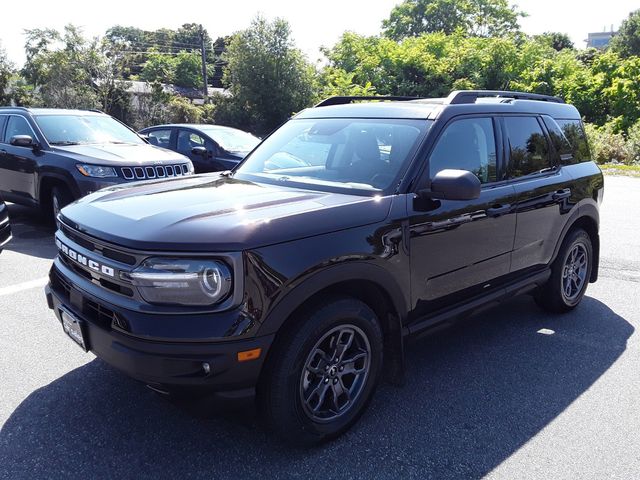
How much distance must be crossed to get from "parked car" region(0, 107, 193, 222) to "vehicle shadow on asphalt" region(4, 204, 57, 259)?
368mm

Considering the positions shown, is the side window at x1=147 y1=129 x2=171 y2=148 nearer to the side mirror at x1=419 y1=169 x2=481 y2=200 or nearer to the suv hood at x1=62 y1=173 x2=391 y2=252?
the suv hood at x1=62 y1=173 x2=391 y2=252

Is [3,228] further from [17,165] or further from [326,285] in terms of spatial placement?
[326,285]

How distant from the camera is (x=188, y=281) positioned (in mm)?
2324

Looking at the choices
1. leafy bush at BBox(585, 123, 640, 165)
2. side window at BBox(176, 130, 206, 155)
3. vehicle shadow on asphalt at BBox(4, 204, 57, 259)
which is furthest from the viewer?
leafy bush at BBox(585, 123, 640, 165)

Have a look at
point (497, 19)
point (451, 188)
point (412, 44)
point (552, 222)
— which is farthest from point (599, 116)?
point (497, 19)

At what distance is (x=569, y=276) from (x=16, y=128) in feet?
25.0

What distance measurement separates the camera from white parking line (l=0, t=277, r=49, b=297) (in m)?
5.00

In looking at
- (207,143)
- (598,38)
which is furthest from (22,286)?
(598,38)

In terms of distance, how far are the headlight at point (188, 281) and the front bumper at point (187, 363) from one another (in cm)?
11

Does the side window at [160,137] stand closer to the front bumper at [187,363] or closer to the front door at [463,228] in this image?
the front door at [463,228]

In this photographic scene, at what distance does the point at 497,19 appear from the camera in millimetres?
53031

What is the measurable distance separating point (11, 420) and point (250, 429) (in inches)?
51.9

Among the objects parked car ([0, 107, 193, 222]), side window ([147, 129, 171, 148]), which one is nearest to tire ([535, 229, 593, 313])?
parked car ([0, 107, 193, 222])

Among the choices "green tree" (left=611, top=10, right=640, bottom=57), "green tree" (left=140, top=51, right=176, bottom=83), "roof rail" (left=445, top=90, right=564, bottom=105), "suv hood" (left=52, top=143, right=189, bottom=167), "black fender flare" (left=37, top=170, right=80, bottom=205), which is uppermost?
"green tree" (left=611, top=10, right=640, bottom=57)
